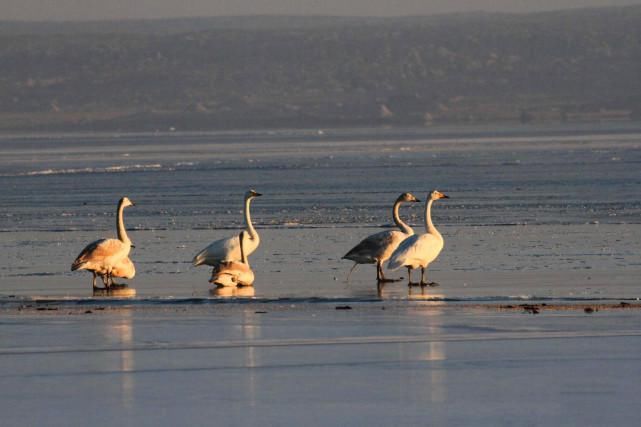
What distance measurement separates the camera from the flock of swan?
15133mm

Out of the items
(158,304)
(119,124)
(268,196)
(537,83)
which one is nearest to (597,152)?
(268,196)

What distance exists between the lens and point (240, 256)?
1662 cm

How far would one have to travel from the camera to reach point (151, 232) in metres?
22.3

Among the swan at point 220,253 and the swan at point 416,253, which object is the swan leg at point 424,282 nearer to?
the swan at point 416,253

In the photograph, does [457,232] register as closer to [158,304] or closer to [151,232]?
[151,232]

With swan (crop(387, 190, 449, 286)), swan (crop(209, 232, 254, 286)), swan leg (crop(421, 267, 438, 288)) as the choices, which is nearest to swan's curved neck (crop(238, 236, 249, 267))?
swan (crop(209, 232, 254, 286))

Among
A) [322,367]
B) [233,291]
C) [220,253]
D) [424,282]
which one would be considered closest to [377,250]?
[424,282]

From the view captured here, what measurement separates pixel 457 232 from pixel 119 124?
404 feet

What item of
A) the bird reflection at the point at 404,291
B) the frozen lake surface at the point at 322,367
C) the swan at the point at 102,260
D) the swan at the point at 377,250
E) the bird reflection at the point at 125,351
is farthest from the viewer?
the swan at the point at 377,250

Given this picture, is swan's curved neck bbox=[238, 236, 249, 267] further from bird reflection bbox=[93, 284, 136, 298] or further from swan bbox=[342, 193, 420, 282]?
bird reflection bbox=[93, 284, 136, 298]

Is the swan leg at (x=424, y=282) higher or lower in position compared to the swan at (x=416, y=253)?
lower

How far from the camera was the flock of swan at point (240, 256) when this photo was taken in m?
15.1

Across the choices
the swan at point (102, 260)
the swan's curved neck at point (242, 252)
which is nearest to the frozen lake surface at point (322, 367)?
the swan at point (102, 260)

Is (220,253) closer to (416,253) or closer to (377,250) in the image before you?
(377,250)
